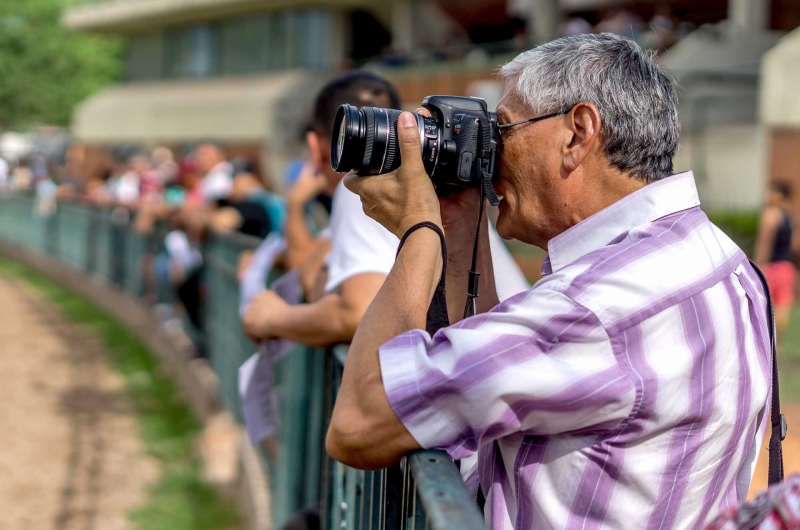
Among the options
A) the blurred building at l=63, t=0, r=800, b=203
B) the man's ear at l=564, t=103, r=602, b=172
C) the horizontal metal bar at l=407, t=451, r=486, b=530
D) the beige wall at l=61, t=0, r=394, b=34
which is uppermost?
the beige wall at l=61, t=0, r=394, b=34

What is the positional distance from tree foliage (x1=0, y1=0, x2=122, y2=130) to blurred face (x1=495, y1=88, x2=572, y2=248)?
137ft

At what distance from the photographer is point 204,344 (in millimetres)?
7898

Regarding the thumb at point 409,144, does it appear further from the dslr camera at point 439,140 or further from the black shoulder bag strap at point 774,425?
the black shoulder bag strap at point 774,425

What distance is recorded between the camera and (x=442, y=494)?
1468mm

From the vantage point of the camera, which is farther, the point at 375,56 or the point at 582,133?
the point at 375,56

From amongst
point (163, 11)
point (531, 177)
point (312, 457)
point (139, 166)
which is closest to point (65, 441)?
point (312, 457)

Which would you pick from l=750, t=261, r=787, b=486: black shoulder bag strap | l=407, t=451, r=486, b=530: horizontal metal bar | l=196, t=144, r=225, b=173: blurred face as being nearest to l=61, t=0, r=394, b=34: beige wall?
l=196, t=144, r=225, b=173: blurred face

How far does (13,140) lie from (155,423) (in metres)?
37.4

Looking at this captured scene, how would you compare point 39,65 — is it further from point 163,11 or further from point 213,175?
point 213,175

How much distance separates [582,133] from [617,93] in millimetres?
92

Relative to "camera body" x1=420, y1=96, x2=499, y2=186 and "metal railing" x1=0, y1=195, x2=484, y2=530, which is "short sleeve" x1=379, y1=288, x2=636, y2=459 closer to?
"metal railing" x1=0, y1=195, x2=484, y2=530

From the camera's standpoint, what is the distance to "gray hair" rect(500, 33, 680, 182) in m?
1.75

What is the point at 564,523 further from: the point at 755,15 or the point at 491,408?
the point at 755,15

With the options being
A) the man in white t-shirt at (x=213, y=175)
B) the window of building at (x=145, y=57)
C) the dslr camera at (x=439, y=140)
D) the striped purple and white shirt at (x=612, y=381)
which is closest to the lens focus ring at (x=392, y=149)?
the dslr camera at (x=439, y=140)
